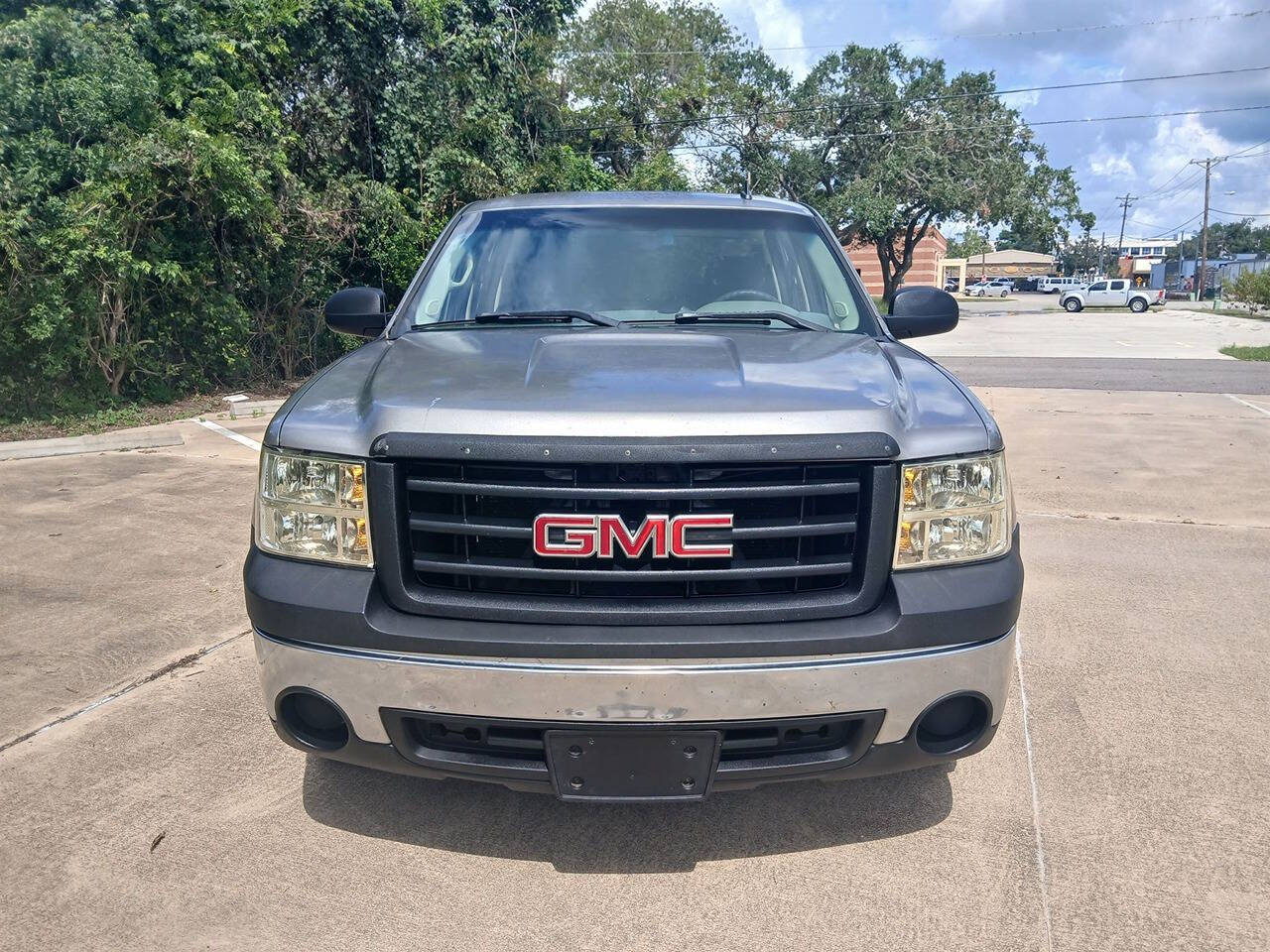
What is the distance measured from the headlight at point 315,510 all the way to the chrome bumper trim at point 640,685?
0.88 feet

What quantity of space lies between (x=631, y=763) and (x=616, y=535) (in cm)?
55

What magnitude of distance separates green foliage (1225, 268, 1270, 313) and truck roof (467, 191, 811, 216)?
1727 inches

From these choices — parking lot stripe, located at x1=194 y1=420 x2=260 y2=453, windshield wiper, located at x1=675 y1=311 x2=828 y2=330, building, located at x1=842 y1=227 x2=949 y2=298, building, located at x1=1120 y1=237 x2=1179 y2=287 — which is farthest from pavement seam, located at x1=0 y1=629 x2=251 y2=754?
building, located at x1=1120 y1=237 x2=1179 y2=287

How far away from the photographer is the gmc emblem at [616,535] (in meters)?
2.48

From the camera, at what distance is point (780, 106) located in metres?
40.8

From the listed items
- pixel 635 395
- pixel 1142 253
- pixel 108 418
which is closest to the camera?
pixel 635 395

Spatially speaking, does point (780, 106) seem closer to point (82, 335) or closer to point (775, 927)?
point (82, 335)

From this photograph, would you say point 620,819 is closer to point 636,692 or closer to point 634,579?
point 636,692

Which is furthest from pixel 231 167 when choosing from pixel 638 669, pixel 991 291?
pixel 991 291

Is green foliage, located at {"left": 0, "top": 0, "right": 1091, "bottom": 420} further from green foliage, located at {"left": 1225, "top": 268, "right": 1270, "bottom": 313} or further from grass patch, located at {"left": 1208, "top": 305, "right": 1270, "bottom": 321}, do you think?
green foliage, located at {"left": 1225, "top": 268, "right": 1270, "bottom": 313}

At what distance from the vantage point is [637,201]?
434cm

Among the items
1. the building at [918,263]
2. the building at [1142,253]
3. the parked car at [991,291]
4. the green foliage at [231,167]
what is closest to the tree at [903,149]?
the green foliage at [231,167]

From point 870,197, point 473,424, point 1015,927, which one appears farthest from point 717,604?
point 870,197

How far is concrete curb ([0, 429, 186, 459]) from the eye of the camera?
370 inches
